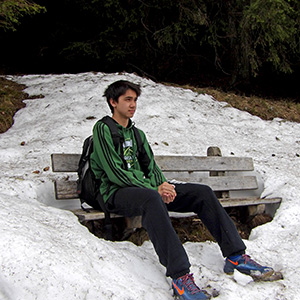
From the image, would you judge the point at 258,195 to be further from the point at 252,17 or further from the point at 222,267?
the point at 252,17

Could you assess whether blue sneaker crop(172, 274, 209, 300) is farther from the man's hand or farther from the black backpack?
the black backpack

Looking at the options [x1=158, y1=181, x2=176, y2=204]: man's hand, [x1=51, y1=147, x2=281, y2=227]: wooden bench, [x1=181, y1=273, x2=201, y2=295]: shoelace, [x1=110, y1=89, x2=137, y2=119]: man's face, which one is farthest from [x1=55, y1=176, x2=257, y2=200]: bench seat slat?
[x1=181, y1=273, x2=201, y2=295]: shoelace

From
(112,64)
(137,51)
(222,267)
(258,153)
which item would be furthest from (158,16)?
(222,267)

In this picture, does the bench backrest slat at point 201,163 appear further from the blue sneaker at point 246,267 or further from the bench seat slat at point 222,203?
the blue sneaker at point 246,267

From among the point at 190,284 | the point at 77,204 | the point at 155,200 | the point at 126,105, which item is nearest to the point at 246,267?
the point at 190,284

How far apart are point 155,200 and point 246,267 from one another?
101cm

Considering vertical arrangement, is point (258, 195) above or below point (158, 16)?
below

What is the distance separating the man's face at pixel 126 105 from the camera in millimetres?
3902

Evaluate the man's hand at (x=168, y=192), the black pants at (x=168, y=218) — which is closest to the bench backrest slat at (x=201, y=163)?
the black pants at (x=168, y=218)

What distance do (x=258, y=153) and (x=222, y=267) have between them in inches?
143

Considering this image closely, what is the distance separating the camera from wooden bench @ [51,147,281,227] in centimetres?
428

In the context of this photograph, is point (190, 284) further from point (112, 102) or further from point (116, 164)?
point (112, 102)

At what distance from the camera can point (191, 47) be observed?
13.3m

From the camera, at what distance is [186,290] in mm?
2969
